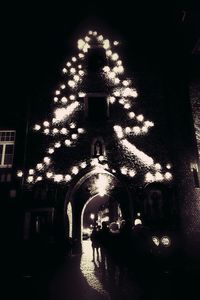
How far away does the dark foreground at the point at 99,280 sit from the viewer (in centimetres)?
607

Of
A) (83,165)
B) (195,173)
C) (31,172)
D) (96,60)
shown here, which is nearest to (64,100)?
(96,60)

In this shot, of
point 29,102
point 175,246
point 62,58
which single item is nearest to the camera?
point 175,246

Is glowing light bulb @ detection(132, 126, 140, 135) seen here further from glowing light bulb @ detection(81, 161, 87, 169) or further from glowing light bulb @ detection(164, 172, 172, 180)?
glowing light bulb @ detection(81, 161, 87, 169)

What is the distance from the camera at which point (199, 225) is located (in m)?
12.2

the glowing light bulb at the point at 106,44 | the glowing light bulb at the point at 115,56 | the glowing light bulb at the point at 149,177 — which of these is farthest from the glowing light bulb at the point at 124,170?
the glowing light bulb at the point at 106,44

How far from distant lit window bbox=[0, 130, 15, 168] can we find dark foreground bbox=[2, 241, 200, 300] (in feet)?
17.7

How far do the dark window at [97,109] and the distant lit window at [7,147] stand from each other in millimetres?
4859

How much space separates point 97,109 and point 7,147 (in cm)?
569

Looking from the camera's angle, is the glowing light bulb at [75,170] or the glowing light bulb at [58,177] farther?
the glowing light bulb at [75,170]

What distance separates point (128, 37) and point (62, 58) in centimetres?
460

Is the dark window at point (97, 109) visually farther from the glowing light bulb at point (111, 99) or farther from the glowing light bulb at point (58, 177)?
the glowing light bulb at point (58, 177)

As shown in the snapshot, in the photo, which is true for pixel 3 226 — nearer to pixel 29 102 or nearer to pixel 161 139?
pixel 29 102

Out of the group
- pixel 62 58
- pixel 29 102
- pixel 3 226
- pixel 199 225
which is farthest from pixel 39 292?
pixel 62 58

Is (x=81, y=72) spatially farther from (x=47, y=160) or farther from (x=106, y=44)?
(x=47, y=160)
